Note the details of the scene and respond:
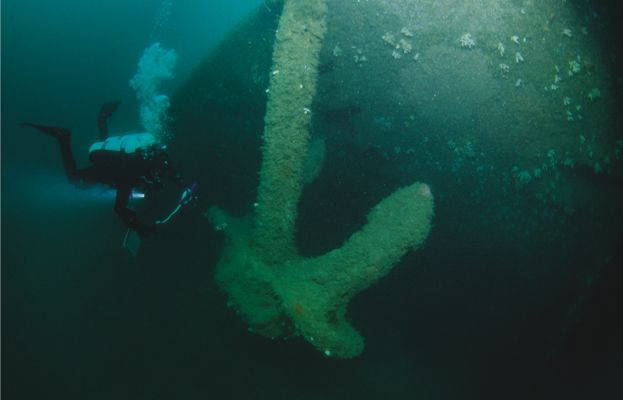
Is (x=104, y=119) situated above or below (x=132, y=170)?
above

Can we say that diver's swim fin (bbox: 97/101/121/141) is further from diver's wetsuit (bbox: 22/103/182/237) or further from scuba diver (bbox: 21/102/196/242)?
diver's wetsuit (bbox: 22/103/182/237)

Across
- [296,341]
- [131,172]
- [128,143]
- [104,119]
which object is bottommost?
[296,341]

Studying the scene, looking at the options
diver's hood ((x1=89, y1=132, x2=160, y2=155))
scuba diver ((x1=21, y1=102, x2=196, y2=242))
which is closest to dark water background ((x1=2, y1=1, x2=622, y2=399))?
scuba diver ((x1=21, y1=102, x2=196, y2=242))

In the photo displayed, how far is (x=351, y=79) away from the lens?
2467 millimetres

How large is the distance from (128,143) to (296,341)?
2311 mm

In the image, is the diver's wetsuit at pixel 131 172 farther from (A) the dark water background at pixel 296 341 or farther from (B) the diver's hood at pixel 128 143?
(A) the dark water background at pixel 296 341

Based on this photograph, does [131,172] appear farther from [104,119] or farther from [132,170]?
[104,119]

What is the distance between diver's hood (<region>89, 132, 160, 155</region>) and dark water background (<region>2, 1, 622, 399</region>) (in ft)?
1.04

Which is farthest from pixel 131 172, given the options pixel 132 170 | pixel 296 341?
pixel 296 341

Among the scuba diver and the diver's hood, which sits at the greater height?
the diver's hood

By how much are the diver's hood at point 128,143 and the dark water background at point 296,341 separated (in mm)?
316

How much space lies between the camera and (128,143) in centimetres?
316

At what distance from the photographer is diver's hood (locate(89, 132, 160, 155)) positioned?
310 cm

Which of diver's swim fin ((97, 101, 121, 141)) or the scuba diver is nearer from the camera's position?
the scuba diver
